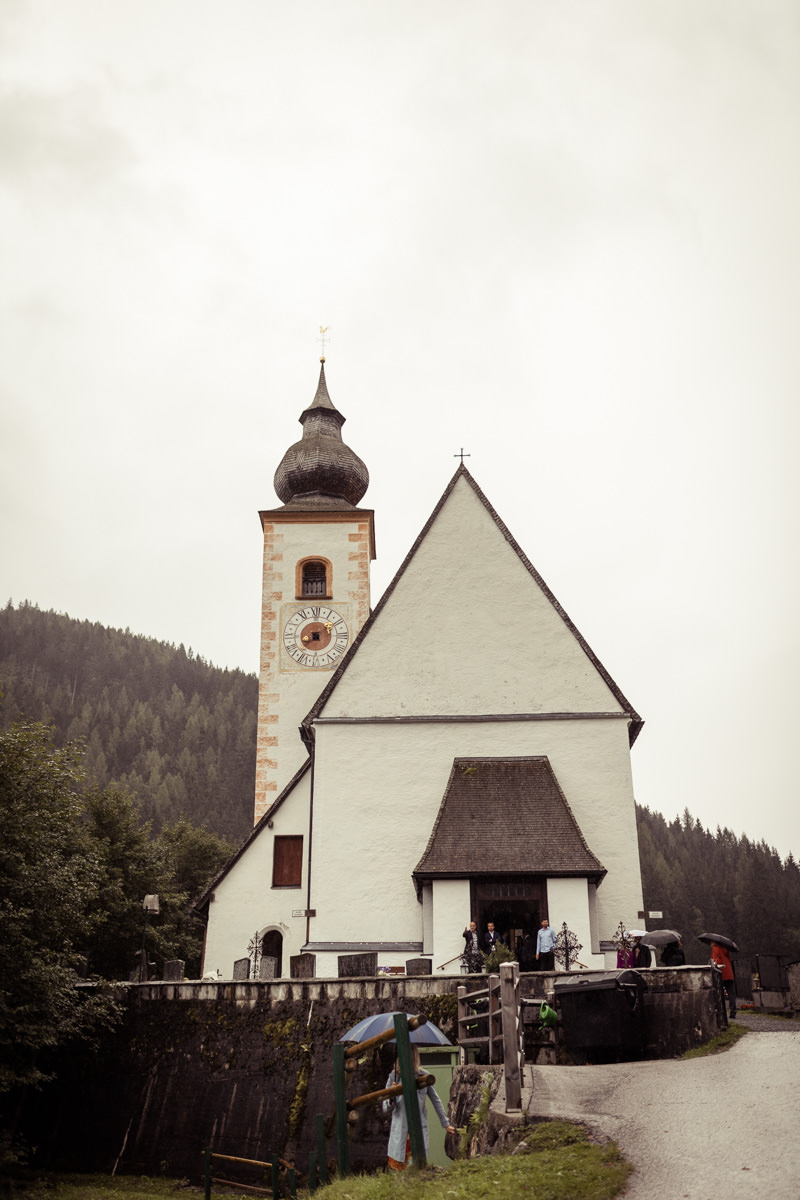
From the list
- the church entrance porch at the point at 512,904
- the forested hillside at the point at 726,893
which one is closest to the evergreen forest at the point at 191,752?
the forested hillside at the point at 726,893

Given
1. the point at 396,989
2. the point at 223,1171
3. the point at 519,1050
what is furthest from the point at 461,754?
the point at 519,1050

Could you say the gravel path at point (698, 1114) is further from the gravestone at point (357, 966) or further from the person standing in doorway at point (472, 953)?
the person standing in doorway at point (472, 953)

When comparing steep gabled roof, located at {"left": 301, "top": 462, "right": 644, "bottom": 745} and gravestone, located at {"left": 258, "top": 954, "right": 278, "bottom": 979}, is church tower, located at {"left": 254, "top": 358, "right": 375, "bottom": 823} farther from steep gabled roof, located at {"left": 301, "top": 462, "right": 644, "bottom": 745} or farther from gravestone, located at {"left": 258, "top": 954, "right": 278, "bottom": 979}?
gravestone, located at {"left": 258, "top": 954, "right": 278, "bottom": 979}

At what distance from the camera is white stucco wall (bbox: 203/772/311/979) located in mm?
25922

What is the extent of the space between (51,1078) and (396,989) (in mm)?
7249

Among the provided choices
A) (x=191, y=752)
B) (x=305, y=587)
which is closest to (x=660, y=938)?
(x=305, y=587)

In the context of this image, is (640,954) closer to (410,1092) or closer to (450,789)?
(450,789)

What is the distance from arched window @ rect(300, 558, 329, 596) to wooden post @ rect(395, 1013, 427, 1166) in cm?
2626

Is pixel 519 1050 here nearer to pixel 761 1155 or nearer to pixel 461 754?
pixel 761 1155

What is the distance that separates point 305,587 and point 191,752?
86.5m

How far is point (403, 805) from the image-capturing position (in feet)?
76.2

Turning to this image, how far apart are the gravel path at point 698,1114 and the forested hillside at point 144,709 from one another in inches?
3090

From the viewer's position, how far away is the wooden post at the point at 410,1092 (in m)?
9.52

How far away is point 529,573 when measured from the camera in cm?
2536
